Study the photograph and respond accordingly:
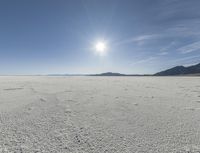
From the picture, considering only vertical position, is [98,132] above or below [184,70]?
below

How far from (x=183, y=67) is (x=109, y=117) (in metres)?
153

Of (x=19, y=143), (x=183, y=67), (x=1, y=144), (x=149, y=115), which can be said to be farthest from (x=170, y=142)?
(x=183, y=67)

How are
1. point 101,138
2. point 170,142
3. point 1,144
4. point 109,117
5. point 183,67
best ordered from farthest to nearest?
point 183,67, point 109,117, point 101,138, point 170,142, point 1,144

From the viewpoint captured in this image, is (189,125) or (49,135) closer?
(49,135)

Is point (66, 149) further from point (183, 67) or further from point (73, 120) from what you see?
point (183, 67)

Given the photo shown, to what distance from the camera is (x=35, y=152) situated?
2365mm

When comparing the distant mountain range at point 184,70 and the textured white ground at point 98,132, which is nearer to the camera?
the textured white ground at point 98,132

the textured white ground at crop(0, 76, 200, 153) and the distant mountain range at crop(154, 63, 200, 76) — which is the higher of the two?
the distant mountain range at crop(154, 63, 200, 76)

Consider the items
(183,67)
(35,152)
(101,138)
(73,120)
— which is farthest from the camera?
(183,67)

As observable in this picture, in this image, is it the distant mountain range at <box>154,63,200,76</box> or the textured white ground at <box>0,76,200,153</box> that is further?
the distant mountain range at <box>154,63,200,76</box>

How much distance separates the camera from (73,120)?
396cm

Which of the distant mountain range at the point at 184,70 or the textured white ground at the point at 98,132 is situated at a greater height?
the distant mountain range at the point at 184,70

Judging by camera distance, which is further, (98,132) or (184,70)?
(184,70)

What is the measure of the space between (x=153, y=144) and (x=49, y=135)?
2.13 m
